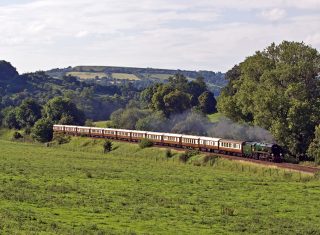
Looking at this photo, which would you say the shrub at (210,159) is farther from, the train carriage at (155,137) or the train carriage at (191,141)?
the train carriage at (155,137)

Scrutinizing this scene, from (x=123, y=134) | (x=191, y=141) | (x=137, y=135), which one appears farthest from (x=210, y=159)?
(x=123, y=134)

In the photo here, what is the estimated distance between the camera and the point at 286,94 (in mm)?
77688

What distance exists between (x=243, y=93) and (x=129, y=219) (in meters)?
56.6

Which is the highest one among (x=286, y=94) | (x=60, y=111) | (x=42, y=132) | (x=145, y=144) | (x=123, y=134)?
(x=286, y=94)

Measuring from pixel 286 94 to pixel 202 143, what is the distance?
1476 centimetres

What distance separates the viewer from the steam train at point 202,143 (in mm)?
72387

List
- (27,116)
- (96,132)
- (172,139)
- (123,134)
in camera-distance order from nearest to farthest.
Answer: (172,139) → (123,134) → (96,132) → (27,116)

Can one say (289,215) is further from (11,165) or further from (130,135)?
(130,135)

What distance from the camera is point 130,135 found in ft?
348

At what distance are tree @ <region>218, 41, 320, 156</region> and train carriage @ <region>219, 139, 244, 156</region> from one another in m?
4.58

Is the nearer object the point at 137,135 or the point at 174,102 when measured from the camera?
the point at 137,135

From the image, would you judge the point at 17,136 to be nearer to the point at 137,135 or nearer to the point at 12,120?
the point at 12,120

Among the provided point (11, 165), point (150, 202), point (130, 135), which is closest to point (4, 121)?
point (130, 135)

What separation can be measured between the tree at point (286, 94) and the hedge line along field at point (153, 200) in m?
11.1
